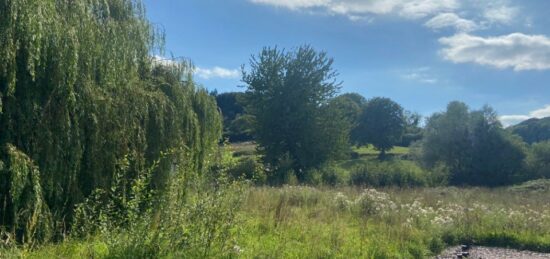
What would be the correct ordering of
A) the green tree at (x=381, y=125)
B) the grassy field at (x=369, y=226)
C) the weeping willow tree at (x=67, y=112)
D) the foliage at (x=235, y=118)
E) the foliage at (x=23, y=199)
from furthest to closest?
1. the green tree at (x=381, y=125)
2. the foliage at (x=235, y=118)
3. the grassy field at (x=369, y=226)
4. the weeping willow tree at (x=67, y=112)
5. the foliage at (x=23, y=199)

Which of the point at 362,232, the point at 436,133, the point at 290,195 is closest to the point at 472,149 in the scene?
the point at 436,133

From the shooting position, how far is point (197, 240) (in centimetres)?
749

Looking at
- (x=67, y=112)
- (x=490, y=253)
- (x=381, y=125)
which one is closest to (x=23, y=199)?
(x=67, y=112)

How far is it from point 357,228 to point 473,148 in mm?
34367

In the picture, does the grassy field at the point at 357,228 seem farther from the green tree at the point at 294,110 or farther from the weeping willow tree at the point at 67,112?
the green tree at the point at 294,110

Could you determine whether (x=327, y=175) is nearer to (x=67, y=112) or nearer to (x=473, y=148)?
(x=473, y=148)

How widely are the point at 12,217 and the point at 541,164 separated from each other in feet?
142

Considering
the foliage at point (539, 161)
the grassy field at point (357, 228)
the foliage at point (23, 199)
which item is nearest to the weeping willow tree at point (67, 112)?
the foliage at point (23, 199)

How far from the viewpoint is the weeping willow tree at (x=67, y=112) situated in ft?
23.1

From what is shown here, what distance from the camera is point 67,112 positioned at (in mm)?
7648

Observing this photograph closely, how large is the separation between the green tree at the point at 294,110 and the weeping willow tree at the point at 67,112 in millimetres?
21261

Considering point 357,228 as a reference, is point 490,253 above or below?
below

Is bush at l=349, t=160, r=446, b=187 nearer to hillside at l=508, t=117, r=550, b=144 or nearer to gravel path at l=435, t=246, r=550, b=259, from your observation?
gravel path at l=435, t=246, r=550, b=259

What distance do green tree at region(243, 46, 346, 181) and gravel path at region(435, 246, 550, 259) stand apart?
1890cm
